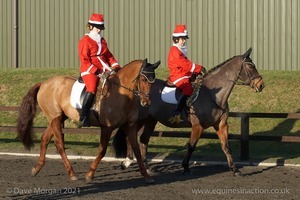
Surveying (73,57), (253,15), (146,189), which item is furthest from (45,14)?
(146,189)

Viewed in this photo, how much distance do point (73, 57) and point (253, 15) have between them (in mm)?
6017

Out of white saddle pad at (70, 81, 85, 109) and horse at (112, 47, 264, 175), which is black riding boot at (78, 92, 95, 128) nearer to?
white saddle pad at (70, 81, 85, 109)

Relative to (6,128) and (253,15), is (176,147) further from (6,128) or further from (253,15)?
(253,15)

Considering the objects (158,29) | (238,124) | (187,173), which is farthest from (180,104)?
(158,29)

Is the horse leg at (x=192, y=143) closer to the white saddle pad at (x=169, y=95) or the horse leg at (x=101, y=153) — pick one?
the white saddle pad at (x=169, y=95)

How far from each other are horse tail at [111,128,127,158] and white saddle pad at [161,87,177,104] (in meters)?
1.02

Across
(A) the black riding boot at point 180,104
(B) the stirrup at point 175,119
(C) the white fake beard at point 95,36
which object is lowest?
(B) the stirrup at point 175,119

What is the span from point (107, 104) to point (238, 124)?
6716 mm

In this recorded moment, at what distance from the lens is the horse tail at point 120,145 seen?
14.9 metres

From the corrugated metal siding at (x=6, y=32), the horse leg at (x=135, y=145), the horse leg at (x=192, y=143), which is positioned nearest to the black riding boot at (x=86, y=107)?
the horse leg at (x=135, y=145)

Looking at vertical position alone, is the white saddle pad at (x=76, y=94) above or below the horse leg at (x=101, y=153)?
above

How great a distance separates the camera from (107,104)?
1346 cm

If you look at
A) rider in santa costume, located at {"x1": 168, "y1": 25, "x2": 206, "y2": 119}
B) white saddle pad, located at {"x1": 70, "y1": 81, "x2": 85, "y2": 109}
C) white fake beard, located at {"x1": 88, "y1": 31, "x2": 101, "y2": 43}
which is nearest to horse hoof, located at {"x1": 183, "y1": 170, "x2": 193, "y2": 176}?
rider in santa costume, located at {"x1": 168, "y1": 25, "x2": 206, "y2": 119}

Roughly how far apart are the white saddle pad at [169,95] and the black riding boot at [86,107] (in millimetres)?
1955
